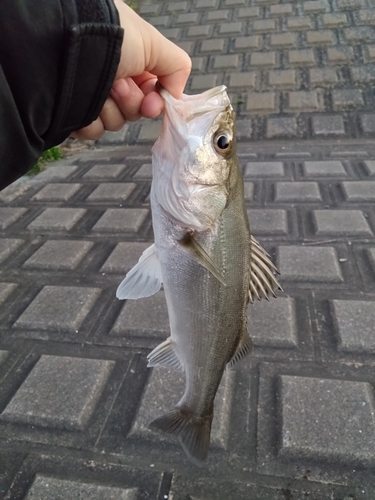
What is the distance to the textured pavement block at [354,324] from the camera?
250cm

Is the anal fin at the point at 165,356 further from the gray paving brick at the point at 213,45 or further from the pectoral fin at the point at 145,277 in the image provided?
the gray paving brick at the point at 213,45

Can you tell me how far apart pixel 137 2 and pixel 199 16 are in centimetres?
140

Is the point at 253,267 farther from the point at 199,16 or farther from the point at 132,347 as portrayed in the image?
the point at 199,16

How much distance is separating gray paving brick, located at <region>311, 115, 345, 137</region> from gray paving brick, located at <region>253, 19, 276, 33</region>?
6.94 ft

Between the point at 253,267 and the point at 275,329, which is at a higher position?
the point at 253,267

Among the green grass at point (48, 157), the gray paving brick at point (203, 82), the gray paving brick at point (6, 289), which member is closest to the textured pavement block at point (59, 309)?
the gray paving brick at point (6, 289)

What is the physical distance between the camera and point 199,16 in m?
6.97

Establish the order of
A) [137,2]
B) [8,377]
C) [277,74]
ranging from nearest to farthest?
[8,377] < [277,74] < [137,2]

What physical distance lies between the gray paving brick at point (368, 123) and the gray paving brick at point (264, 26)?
7.65 feet

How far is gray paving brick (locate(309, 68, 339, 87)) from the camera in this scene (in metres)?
5.54

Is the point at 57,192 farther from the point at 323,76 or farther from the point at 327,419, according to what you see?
the point at 323,76

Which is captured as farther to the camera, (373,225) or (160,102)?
(373,225)

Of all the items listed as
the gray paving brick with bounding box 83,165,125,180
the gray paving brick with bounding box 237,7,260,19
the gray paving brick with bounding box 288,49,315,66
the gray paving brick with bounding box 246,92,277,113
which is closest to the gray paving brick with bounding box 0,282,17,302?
the gray paving brick with bounding box 83,165,125,180

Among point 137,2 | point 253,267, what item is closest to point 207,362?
point 253,267
